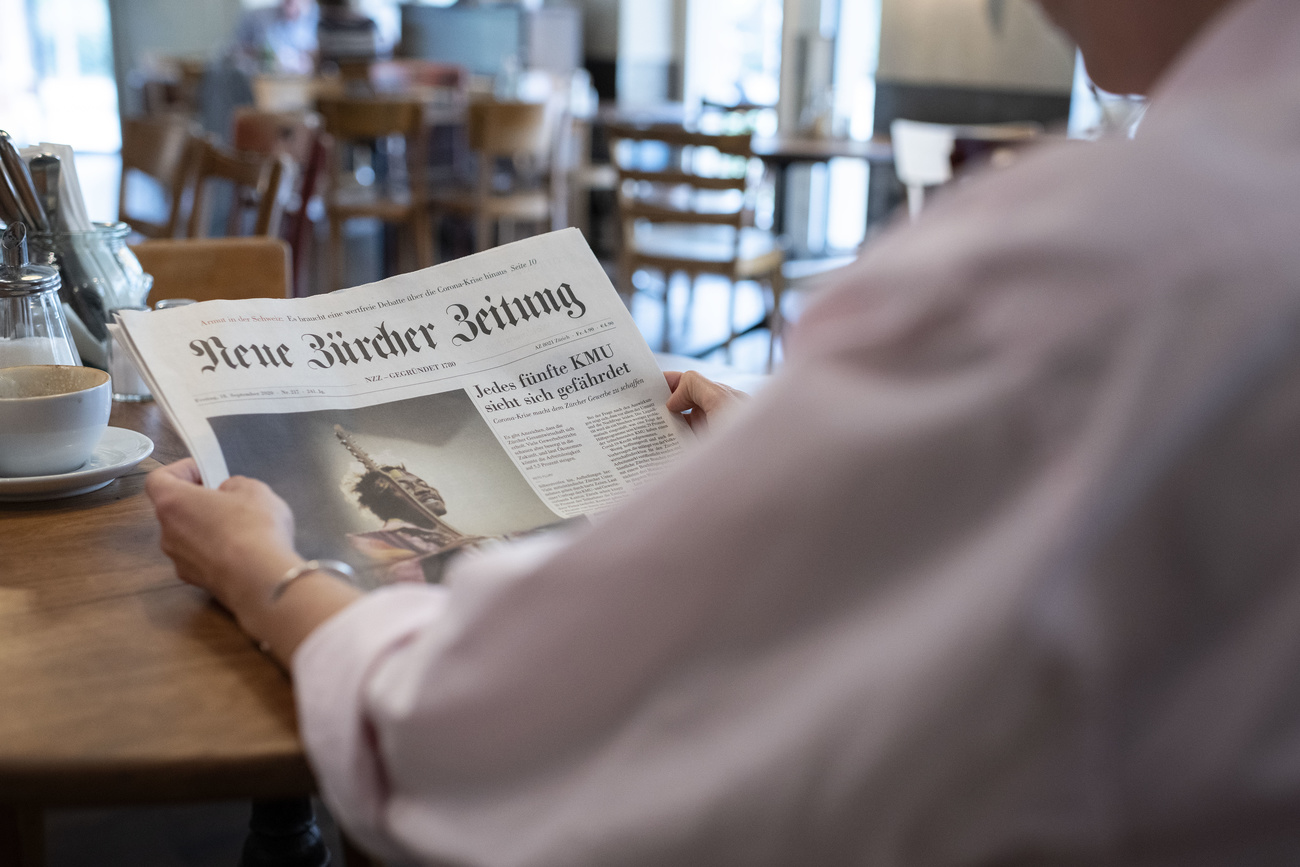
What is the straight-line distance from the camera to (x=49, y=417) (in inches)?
27.1

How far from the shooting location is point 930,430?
0.32 m

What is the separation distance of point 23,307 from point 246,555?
37cm

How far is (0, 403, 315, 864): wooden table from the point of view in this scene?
1.46 feet

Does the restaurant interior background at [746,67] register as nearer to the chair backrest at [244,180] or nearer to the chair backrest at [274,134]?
the chair backrest at [274,134]

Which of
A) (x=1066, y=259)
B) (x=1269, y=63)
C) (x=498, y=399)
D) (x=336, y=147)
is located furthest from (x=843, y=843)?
(x=336, y=147)

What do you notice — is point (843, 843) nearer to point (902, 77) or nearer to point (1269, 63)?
point (1269, 63)

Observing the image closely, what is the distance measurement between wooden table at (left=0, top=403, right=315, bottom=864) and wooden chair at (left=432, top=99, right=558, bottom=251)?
3721 millimetres

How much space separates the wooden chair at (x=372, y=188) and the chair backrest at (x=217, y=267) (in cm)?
292

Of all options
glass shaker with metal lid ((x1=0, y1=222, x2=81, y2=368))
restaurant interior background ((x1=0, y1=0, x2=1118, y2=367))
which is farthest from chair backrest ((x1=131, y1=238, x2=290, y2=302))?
restaurant interior background ((x1=0, y1=0, x2=1118, y2=367))

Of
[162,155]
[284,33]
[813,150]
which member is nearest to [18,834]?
[162,155]

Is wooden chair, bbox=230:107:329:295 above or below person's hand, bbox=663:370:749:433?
above

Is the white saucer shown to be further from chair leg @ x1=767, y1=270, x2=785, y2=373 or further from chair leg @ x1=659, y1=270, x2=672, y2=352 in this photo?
chair leg @ x1=767, y1=270, x2=785, y2=373

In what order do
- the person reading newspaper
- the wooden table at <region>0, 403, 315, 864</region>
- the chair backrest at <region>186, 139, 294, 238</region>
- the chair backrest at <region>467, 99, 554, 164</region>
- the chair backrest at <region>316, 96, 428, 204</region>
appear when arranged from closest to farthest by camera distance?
1. the person reading newspaper
2. the wooden table at <region>0, 403, 315, 864</region>
3. the chair backrest at <region>186, 139, 294, 238</region>
4. the chair backrest at <region>316, 96, 428, 204</region>
5. the chair backrest at <region>467, 99, 554, 164</region>

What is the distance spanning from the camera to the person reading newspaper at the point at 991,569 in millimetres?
313
